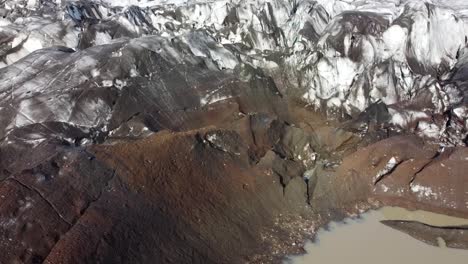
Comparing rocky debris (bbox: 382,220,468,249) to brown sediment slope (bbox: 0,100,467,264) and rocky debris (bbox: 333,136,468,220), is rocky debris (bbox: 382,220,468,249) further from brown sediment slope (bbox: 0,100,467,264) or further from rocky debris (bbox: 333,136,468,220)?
rocky debris (bbox: 333,136,468,220)

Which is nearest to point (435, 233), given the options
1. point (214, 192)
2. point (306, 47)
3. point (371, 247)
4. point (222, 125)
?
point (371, 247)

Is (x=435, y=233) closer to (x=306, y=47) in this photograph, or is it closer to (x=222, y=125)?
(x=222, y=125)

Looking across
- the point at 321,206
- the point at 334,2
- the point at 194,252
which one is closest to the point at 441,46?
the point at 334,2

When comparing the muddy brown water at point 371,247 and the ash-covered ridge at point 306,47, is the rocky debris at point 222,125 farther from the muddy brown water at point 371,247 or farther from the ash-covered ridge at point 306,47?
the muddy brown water at point 371,247

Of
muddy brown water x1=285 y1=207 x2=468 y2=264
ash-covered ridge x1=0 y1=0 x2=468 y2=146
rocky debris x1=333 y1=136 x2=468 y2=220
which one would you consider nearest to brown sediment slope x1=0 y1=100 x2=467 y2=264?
rocky debris x1=333 y1=136 x2=468 y2=220

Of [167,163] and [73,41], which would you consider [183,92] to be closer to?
[167,163]

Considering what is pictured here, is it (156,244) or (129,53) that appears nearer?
(156,244)
